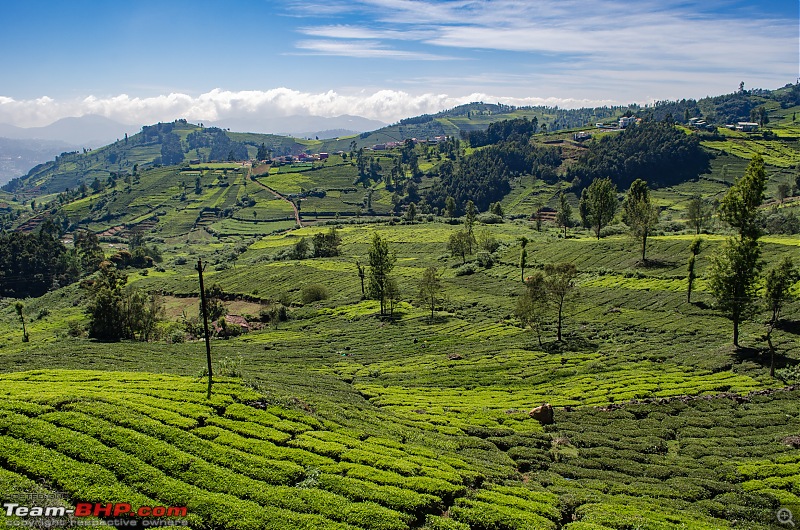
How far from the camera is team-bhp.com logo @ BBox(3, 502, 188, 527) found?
64.7ft

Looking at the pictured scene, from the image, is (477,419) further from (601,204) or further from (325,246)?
(325,246)

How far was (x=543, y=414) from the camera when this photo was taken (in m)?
43.1

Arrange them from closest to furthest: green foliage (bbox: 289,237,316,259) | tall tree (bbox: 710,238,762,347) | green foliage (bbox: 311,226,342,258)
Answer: tall tree (bbox: 710,238,762,347)
green foliage (bbox: 289,237,316,259)
green foliage (bbox: 311,226,342,258)

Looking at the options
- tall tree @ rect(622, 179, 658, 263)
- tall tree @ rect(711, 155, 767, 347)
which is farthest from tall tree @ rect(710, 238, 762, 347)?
tall tree @ rect(622, 179, 658, 263)

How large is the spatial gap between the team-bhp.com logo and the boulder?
31528 millimetres

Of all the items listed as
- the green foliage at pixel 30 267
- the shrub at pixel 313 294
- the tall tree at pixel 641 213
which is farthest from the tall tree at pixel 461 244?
the green foliage at pixel 30 267

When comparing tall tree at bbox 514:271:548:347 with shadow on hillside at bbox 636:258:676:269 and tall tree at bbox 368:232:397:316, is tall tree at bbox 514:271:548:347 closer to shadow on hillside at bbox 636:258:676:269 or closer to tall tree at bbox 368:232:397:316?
tall tree at bbox 368:232:397:316

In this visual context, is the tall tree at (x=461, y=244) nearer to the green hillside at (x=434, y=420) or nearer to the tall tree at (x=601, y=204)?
the tall tree at (x=601, y=204)

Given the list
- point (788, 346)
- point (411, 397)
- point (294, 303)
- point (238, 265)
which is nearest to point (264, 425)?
point (411, 397)

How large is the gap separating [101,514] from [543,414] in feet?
Answer: 115

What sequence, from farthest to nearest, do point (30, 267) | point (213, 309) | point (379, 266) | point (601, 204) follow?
point (30, 267) < point (601, 204) < point (213, 309) < point (379, 266)

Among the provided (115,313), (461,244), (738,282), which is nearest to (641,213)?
(461,244)

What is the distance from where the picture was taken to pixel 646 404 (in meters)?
46.3

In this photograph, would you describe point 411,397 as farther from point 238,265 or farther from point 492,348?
point 238,265
